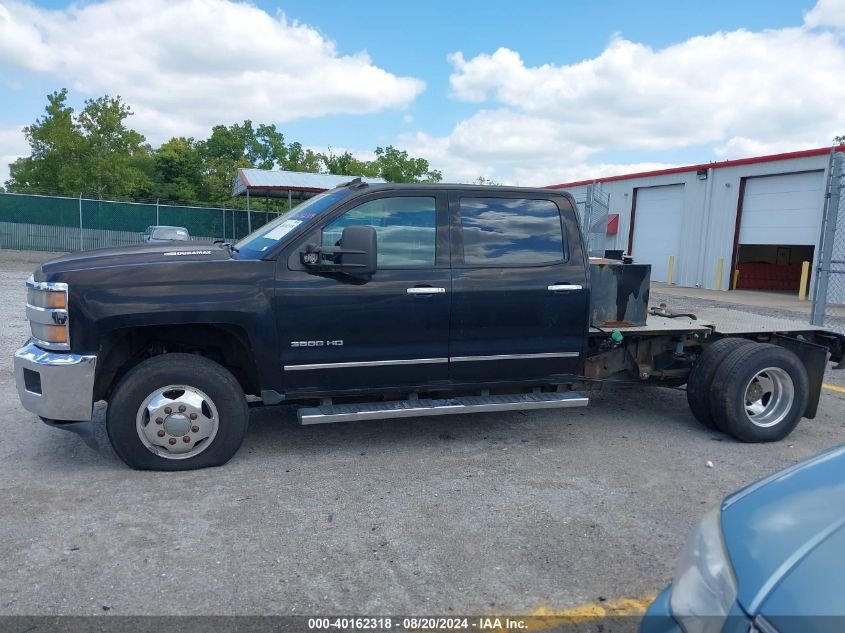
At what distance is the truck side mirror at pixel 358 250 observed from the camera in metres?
4.16

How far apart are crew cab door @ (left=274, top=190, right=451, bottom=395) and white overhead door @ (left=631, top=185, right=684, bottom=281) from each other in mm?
20867

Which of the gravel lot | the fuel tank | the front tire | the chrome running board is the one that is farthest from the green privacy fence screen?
the fuel tank

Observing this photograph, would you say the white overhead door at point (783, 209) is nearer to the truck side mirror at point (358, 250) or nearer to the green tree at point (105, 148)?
the truck side mirror at point (358, 250)

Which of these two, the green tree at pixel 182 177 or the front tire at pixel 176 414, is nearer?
the front tire at pixel 176 414

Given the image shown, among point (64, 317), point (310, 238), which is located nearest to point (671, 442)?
point (310, 238)

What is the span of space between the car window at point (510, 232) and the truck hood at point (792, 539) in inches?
116

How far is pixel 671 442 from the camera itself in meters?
5.19

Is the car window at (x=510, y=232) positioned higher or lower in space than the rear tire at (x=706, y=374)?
higher

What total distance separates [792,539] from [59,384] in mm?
3958

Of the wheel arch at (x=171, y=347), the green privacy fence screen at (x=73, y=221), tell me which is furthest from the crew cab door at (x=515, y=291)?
the green privacy fence screen at (x=73, y=221)

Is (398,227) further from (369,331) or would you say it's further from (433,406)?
(433,406)

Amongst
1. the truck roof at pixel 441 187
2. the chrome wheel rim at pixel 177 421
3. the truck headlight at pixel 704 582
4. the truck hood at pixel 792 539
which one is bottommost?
the chrome wheel rim at pixel 177 421

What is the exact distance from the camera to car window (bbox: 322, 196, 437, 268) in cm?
457

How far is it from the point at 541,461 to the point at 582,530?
107cm
